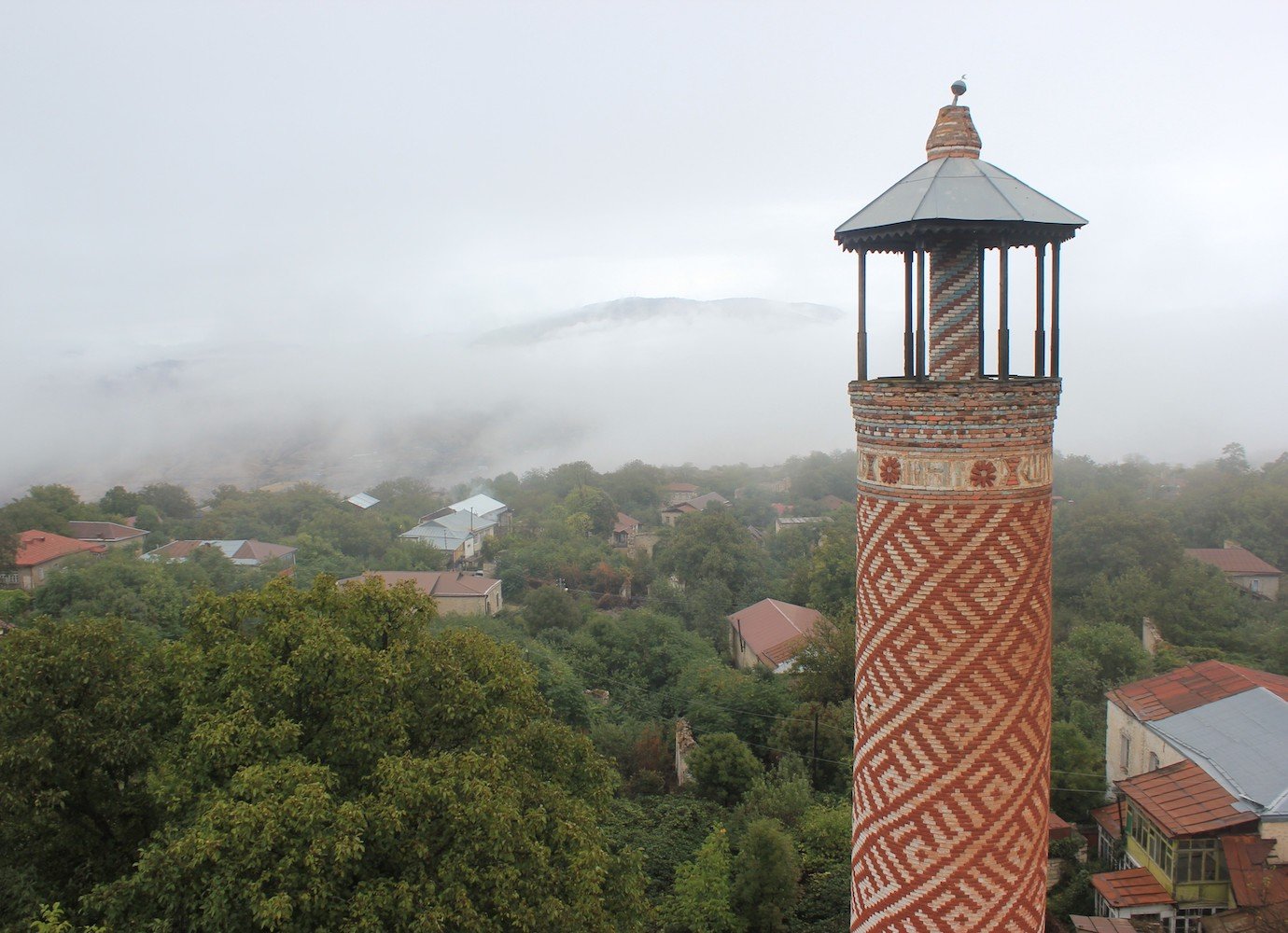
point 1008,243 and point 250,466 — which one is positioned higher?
point 1008,243

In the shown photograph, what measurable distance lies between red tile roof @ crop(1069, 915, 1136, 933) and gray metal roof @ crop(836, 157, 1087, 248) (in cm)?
1264

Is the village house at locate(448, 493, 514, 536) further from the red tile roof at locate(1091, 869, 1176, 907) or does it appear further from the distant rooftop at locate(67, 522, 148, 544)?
the red tile roof at locate(1091, 869, 1176, 907)

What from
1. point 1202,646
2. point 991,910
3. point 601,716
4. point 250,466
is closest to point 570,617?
point 601,716

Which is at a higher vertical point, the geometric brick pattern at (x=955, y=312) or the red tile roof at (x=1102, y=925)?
the geometric brick pattern at (x=955, y=312)

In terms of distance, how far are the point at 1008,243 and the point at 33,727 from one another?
10976mm

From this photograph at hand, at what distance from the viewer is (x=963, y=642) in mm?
6246

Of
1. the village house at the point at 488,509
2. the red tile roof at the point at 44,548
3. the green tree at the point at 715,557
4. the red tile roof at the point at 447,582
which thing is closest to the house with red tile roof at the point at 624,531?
the village house at the point at 488,509

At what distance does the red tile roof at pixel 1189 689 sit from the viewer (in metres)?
18.2

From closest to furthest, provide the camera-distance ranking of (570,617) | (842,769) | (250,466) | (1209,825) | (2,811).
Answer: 1. (2,811)
2. (1209,825)
3. (842,769)
4. (570,617)
5. (250,466)

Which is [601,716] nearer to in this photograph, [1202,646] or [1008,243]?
[1202,646]

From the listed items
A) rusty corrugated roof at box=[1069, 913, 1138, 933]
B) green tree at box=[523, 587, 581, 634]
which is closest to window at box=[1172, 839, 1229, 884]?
rusty corrugated roof at box=[1069, 913, 1138, 933]

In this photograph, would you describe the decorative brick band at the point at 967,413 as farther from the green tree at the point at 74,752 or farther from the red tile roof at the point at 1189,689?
the red tile roof at the point at 1189,689

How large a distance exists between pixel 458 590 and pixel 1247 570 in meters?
35.8

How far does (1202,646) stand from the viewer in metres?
29.3
